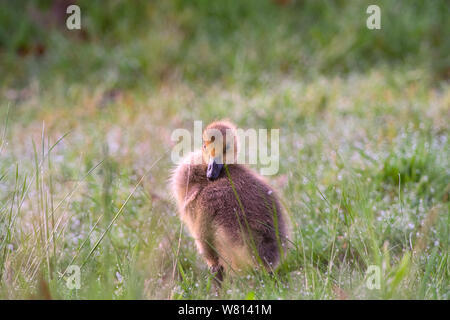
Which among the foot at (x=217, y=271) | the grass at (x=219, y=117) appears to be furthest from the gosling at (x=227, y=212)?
the grass at (x=219, y=117)

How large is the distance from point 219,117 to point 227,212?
3269mm

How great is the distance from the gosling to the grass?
119mm

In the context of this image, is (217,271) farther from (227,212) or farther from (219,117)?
(219,117)

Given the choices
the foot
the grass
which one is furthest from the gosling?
the grass

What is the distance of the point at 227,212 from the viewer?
10.6 ft

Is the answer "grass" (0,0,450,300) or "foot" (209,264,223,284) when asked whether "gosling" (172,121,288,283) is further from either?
"grass" (0,0,450,300)

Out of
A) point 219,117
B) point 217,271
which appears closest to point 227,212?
point 217,271

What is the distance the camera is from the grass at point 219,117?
2908 millimetres

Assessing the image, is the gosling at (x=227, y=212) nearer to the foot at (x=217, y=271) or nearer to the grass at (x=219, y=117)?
the foot at (x=217, y=271)

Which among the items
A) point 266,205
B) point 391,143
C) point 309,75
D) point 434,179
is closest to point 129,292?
point 266,205

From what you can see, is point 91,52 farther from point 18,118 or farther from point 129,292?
point 129,292

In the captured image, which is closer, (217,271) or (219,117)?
(217,271)

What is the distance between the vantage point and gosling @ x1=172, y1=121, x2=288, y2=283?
10.4 feet
